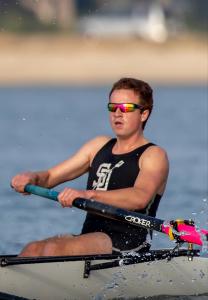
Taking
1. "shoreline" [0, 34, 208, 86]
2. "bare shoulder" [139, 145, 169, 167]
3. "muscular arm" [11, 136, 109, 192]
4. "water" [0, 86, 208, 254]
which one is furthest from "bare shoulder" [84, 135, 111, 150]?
"shoreline" [0, 34, 208, 86]

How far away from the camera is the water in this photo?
48.5 feet

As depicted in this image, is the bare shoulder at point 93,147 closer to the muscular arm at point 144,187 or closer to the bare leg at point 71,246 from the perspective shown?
the muscular arm at point 144,187

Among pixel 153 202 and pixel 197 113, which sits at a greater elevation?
pixel 153 202

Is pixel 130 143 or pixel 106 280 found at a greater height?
pixel 130 143

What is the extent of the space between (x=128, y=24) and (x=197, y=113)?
36289 mm

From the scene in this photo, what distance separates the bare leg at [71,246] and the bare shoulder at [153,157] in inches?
26.4

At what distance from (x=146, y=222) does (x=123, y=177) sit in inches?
25.5

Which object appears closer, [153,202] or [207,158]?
[153,202]

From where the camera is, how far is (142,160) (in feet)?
31.1

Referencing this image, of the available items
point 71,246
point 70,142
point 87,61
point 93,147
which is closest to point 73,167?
point 93,147

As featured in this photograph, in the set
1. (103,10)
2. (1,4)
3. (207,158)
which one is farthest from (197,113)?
(103,10)

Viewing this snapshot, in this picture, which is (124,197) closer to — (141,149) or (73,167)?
(141,149)

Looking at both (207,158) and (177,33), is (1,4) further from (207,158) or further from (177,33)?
(207,158)

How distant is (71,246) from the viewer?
910 centimetres
